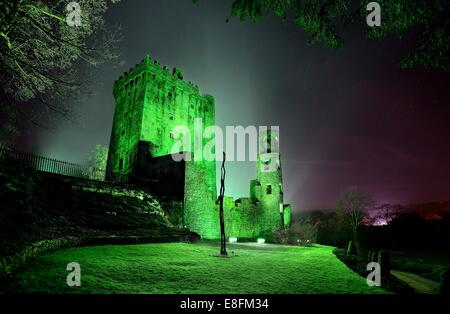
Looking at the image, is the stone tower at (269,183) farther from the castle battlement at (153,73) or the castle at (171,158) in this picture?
the castle battlement at (153,73)

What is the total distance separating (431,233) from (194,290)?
42829 mm

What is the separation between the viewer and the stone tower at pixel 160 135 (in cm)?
1789

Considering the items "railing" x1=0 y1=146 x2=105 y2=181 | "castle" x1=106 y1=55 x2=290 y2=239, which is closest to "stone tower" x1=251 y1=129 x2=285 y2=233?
"castle" x1=106 y1=55 x2=290 y2=239

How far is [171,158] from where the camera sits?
18.6 metres

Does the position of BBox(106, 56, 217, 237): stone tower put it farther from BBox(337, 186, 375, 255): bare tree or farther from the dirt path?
BBox(337, 186, 375, 255): bare tree

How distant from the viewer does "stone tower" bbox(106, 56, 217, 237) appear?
17.9 m

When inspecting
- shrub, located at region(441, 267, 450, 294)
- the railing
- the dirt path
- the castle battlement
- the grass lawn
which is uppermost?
the castle battlement

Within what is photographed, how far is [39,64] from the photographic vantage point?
7961 millimetres

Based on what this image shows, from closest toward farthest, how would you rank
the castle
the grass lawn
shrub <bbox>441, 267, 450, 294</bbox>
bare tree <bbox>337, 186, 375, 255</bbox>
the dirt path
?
the grass lawn
shrub <bbox>441, 267, 450, 294</bbox>
the dirt path
the castle
bare tree <bbox>337, 186, 375, 255</bbox>

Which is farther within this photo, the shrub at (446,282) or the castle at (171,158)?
the castle at (171,158)

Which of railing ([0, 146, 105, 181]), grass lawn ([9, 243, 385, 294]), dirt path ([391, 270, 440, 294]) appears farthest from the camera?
railing ([0, 146, 105, 181])

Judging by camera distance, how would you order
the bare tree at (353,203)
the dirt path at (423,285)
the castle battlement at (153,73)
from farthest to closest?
the bare tree at (353,203)
the castle battlement at (153,73)
the dirt path at (423,285)

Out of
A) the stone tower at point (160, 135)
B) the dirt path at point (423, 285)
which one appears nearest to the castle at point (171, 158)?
the stone tower at point (160, 135)
